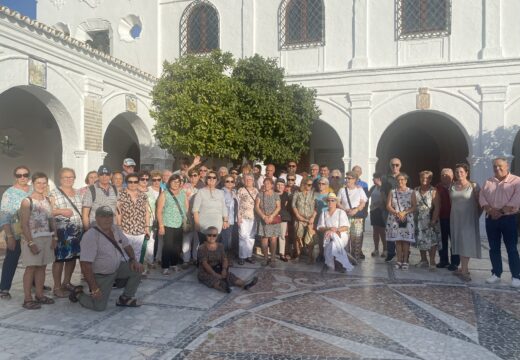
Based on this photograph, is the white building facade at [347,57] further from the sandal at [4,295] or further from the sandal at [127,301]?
the sandal at [127,301]

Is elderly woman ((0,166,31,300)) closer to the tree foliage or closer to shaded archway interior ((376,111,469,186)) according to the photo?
the tree foliage

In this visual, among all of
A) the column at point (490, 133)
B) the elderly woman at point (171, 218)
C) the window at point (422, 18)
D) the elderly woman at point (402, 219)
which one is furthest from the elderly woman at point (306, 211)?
the window at point (422, 18)

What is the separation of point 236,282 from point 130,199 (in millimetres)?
1867

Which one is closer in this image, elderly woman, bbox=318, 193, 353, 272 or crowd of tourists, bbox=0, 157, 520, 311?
crowd of tourists, bbox=0, 157, 520, 311

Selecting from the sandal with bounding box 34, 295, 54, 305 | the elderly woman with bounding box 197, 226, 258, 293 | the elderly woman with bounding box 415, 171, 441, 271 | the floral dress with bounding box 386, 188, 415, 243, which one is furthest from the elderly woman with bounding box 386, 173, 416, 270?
the sandal with bounding box 34, 295, 54, 305

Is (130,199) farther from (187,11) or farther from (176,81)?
(187,11)

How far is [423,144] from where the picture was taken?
17.2 m

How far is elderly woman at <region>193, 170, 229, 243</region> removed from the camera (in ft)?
20.6

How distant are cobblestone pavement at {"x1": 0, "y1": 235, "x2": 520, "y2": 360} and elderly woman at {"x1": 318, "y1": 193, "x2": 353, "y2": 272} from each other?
57cm

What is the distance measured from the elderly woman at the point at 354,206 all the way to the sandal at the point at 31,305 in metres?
4.60

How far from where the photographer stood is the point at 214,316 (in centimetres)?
447

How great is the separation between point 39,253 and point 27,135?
10572 millimetres

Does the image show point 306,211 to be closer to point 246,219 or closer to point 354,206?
point 354,206

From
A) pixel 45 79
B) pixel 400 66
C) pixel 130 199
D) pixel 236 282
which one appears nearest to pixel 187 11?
pixel 45 79
